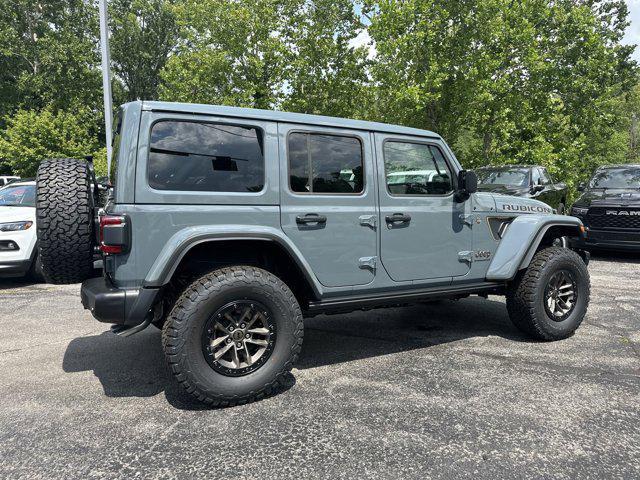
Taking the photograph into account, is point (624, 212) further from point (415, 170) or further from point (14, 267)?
point (14, 267)

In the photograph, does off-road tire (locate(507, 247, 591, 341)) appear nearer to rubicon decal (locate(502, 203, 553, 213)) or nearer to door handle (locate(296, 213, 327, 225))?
rubicon decal (locate(502, 203, 553, 213))

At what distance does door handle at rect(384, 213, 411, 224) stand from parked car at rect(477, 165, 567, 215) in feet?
21.0

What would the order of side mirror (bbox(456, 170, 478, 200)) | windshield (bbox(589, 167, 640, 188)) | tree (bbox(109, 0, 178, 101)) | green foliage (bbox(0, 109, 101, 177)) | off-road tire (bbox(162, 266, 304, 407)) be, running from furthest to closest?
1. tree (bbox(109, 0, 178, 101))
2. green foliage (bbox(0, 109, 101, 177))
3. windshield (bbox(589, 167, 640, 188))
4. side mirror (bbox(456, 170, 478, 200))
5. off-road tire (bbox(162, 266, 304, 407))

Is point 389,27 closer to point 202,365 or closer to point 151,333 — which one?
point 151,333

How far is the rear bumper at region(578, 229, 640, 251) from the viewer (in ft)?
27.3

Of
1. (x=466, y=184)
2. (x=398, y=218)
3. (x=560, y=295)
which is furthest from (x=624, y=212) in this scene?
(x=398, y=218)

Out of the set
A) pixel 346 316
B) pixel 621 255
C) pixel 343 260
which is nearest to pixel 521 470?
pixel 343 260

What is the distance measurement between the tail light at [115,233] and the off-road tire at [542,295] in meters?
3.31

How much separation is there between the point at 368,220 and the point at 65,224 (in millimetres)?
2120

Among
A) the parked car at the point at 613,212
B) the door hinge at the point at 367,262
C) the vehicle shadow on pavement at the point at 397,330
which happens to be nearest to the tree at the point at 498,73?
the parked car at the point at 613,212

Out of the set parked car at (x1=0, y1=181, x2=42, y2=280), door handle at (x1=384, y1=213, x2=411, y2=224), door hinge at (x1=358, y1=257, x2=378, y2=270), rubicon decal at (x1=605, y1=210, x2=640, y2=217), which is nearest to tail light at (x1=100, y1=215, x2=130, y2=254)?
door hinge at (x1=358, y1=257, x2=378, y2=270)

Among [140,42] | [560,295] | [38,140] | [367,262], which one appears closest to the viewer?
[367,262]

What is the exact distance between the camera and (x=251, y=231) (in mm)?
2992

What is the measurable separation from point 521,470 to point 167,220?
7.80 ft
